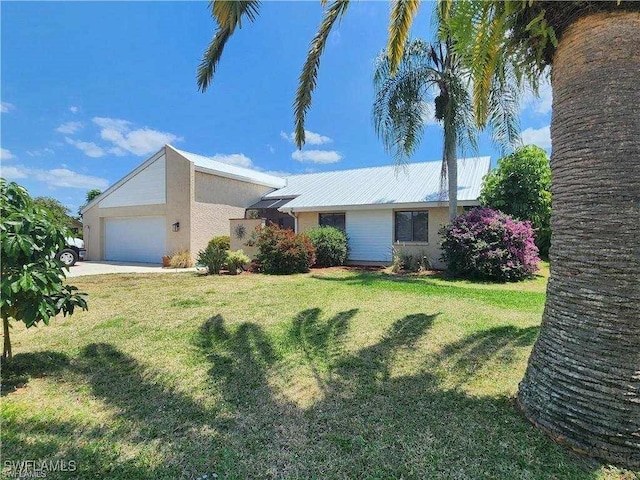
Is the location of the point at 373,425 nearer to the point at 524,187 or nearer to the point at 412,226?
the point at 524,187

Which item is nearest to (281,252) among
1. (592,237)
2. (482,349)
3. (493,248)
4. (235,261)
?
(235,261)

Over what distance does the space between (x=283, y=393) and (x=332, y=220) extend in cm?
1476

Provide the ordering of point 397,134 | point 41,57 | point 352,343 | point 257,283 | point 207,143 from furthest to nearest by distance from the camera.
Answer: point 207,143, point 397,134, point 257,283, point 41,57, point 352,343

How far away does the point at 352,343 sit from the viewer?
5.63 metres

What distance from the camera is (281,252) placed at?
13.9 metres

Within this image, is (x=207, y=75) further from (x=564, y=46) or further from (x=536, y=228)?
(x=536, y=228)

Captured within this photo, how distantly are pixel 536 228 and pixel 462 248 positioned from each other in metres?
3.94

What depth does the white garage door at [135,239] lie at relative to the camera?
2036cm

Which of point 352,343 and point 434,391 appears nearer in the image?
point 434,391

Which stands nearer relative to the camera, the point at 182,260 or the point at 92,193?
the point at 182,260

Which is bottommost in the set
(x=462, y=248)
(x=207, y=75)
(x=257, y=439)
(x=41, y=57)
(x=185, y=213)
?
(x=257, y=439)

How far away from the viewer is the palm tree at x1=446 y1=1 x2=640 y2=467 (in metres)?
2.77

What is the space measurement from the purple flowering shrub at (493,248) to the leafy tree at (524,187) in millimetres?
1473

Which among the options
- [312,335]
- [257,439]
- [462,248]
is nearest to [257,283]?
[312,335]
